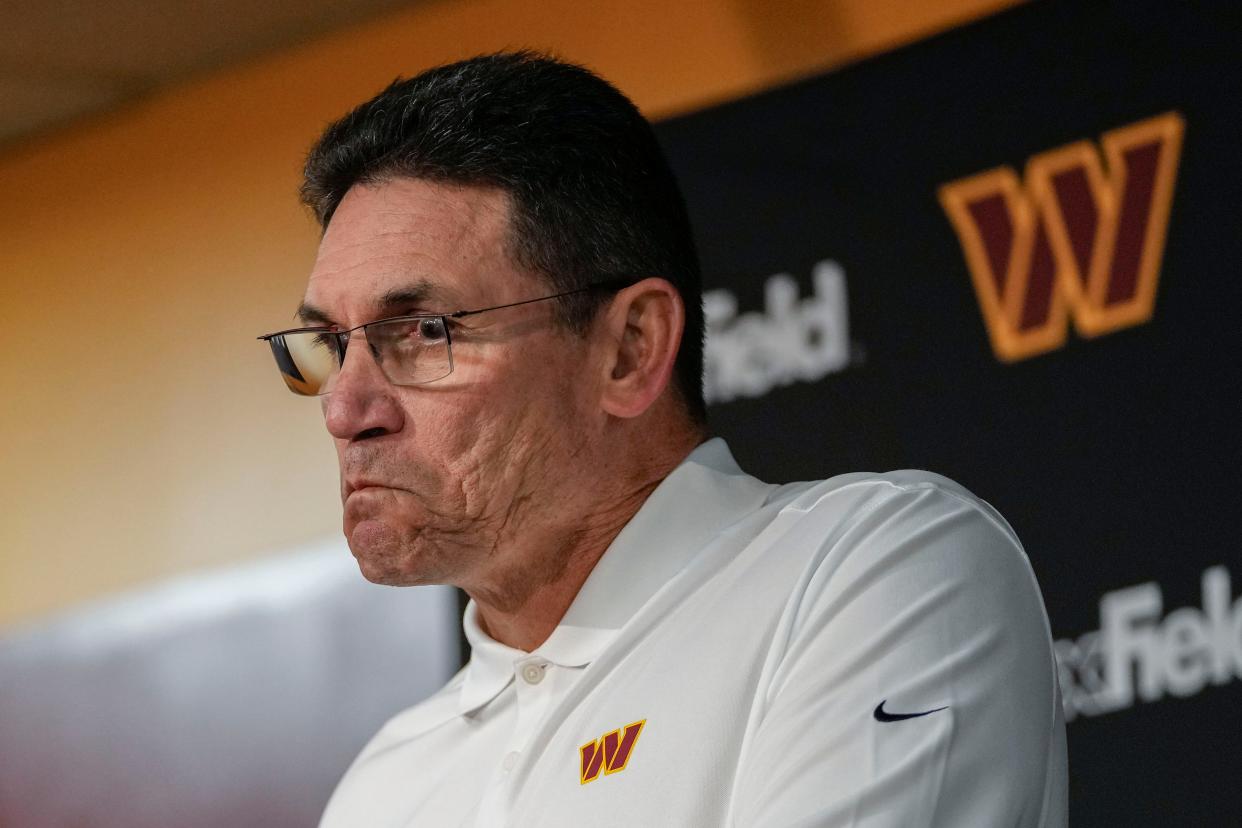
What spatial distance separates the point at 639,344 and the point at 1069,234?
0.97m

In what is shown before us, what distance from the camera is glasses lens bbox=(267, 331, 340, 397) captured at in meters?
1.76

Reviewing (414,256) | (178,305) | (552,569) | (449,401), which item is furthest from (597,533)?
(178,305)

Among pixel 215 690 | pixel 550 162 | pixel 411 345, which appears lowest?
pixel 215 690

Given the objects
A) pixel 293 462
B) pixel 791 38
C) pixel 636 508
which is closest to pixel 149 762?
pixel 293 462

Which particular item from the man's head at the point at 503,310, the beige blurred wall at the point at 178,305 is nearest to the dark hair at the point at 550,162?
the man's head at the point at 503,310

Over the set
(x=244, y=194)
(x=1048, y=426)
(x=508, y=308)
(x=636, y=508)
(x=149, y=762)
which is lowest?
(x=149, y=762)

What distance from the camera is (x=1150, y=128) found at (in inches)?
97.7

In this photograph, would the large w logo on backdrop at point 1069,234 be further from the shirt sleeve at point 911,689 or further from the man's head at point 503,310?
the shirt sleeve at point 911,689

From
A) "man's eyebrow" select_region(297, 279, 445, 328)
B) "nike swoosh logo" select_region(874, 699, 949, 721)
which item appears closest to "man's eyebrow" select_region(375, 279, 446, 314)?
"man's eyebrow" select_region(297, 279, 445, 328)

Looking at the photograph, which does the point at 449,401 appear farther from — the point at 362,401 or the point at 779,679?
the point at 779,679

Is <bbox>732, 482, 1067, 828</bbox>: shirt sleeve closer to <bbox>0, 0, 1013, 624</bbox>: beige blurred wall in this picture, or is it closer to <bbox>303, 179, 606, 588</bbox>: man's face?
<bbox>303, 179, 606, 588</bbox>: man's face

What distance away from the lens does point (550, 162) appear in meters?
1.80

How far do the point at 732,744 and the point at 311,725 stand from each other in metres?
2.12

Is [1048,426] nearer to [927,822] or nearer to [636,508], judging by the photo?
[636,508]
